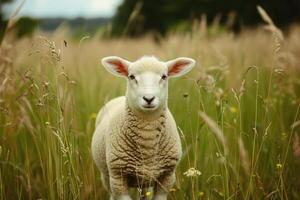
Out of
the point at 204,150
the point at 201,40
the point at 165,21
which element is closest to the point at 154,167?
the point at 204,150

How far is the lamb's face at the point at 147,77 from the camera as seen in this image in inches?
122

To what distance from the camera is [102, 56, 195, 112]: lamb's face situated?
10.2ft

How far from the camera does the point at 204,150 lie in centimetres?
414

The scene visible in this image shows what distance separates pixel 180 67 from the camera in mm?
3545

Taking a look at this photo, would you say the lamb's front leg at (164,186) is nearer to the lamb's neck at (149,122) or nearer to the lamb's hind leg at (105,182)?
the lamb's neck at (149,122)

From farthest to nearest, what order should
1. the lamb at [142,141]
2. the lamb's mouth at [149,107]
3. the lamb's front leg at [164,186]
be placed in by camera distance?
the lamb's front leg at [164,186] → the lamb at [142,141] → the lamb's mouth at [149,107]

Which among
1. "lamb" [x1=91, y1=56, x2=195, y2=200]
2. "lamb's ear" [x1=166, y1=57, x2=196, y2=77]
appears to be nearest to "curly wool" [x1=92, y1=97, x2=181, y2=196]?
"lamb" [x1=91, y1=56, x2=195, y2=200]

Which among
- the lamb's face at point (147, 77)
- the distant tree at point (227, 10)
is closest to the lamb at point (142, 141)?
the lamb's face at point (147, 77)

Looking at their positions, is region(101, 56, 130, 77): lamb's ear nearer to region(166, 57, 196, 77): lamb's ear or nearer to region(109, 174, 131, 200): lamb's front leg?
region(166, 57, 196, 77): lamb's ear

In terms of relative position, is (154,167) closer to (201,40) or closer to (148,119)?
(148,119)

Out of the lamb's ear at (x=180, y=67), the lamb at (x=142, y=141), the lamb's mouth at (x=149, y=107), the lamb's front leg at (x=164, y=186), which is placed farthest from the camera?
the lamb's ear at (x=180, y=67)

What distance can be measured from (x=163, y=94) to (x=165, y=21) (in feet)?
74.8

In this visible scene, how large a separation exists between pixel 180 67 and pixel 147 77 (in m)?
0.40

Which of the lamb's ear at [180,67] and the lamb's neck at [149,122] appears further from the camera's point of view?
the lamb's ear at [180,67]
